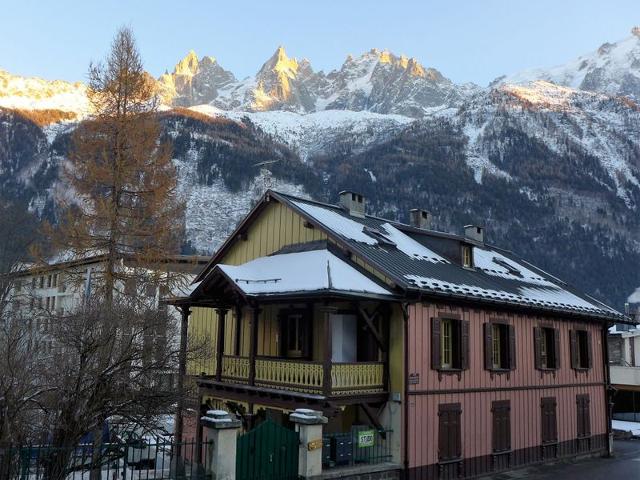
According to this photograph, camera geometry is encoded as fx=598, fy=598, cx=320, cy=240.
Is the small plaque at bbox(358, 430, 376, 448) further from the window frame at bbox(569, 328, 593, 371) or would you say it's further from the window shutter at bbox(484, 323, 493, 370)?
the window frame at bbox(569, 328, 593, 371)

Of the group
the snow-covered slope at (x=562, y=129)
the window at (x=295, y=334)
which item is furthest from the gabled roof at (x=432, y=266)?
the snow-covered slope at (x=562, y=129)

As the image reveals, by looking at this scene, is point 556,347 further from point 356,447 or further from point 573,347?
point 356,447

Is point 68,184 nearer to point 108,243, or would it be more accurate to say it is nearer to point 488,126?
point 108,243

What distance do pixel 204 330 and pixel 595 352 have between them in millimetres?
16824

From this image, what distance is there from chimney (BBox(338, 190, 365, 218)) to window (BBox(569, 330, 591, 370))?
396 inches

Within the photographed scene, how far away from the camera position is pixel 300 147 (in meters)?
195

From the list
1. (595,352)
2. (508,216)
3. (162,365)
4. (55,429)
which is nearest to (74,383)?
(55,429)

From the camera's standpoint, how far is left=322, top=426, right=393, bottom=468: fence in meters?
15.3

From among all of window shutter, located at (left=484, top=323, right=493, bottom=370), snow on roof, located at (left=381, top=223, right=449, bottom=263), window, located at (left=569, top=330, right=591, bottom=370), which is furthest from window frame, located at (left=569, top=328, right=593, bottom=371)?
snow on roof, located at (left=381, top=223, right=449, bottom=263)

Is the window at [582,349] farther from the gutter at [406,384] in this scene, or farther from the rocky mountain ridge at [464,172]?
the rocky mountain ridge at [464,172]

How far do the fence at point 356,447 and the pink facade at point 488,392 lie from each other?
738 millimetres

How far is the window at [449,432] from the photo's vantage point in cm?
1770

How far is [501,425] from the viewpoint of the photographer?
795 inches

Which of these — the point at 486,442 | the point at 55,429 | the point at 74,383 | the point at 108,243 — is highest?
the point at 108,243
